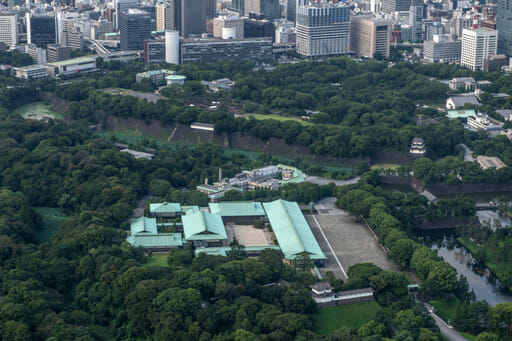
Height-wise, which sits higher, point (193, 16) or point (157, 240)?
point (193, 16)

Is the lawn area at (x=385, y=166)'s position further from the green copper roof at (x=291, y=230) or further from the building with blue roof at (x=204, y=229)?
the building with blue roof at (x=204, y=229)

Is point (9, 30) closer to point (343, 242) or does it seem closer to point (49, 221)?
point (49, 221)

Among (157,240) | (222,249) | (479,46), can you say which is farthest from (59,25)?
(222,249)

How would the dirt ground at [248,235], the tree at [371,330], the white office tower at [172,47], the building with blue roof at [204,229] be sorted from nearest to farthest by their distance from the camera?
the tree at [371,330] → the building with blue roof at [204,229] → the dirt ground at [248,235] → the white office tower at [172,47]

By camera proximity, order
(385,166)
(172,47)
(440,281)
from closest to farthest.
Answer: (440,281)
(385,166)
(172,47)

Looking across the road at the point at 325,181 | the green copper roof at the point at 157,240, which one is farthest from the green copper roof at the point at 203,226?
the road at the point at 325,181

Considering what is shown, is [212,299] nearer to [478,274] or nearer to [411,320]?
[411,320]
